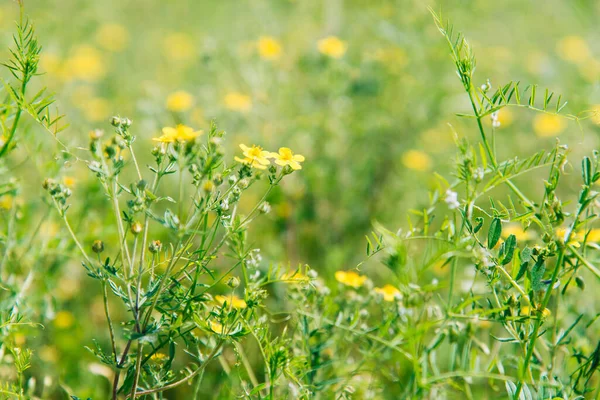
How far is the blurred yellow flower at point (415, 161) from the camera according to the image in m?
2.99

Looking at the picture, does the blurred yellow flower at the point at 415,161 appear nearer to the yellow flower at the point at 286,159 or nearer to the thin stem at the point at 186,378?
the yellow flower at the point at 286,159

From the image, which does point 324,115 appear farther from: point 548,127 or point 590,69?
point 590,69

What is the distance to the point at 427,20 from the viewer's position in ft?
10.1

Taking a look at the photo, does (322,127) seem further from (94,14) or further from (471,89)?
(94,14)

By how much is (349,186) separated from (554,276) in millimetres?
1815

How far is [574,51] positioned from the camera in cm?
429

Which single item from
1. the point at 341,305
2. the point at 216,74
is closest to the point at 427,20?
the point at 216,74

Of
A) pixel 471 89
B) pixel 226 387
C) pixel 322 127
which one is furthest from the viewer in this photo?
pixel 322 127

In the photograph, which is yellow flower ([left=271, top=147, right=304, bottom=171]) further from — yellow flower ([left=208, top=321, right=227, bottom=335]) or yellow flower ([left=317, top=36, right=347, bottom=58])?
yellow flower ([left=317, top=36, right=347, bottom=58])

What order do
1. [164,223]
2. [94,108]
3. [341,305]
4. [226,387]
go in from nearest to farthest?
[164,223]
[226,387]
[341,305]
[94,108]

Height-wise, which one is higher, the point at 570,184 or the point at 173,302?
the point at 570,184

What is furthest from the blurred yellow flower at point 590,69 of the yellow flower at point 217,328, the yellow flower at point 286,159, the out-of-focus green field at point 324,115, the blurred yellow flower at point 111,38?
the blurred yellow flower at point 111,38

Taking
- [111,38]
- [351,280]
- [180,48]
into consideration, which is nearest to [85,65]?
[111,38]

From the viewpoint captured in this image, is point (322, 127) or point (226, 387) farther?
point (322, 127)
